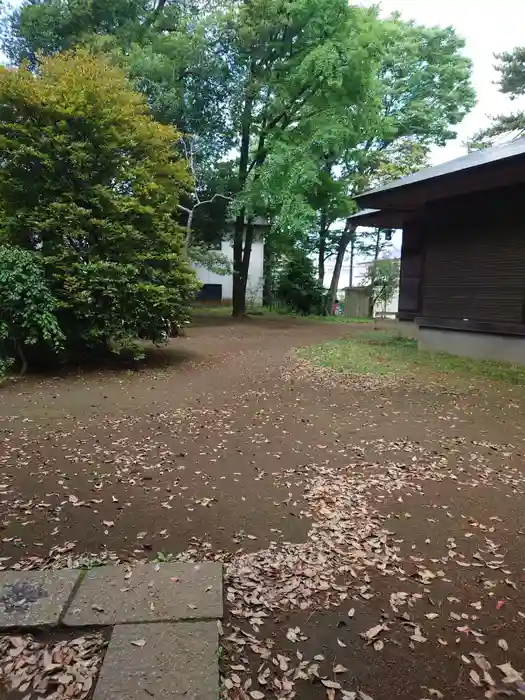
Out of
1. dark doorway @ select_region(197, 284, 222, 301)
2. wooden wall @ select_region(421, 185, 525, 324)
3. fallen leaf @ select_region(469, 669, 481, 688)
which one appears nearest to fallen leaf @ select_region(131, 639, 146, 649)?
fallen leaf @ select_region(469, 669, 481, 688)

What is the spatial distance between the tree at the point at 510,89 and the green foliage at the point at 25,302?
17.7 m

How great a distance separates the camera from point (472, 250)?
819 cm

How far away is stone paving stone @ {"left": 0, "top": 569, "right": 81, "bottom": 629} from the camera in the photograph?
71.2 inches

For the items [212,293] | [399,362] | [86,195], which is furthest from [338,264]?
[86,195]

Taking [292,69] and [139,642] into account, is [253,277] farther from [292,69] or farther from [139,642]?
[139,642]

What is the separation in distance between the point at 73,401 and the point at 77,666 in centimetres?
386

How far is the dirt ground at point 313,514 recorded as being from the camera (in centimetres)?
173

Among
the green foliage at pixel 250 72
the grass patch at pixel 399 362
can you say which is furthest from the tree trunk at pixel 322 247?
the grass patch at pixel 399 362

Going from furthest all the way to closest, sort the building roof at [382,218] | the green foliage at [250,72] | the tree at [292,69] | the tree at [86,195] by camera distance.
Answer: the green foliage at [250,72], the tree at [292,69], the building roof at [382,218], the tree at [86,195]

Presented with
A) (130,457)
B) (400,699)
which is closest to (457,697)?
(400,699)

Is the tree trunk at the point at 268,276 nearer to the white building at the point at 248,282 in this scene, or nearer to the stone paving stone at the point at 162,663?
the white building at the point at 248,282

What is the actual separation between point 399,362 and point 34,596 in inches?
269

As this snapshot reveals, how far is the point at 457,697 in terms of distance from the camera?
1.55 metres

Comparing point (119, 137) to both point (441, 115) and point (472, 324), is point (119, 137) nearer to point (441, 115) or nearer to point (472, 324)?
point (472, 324)
